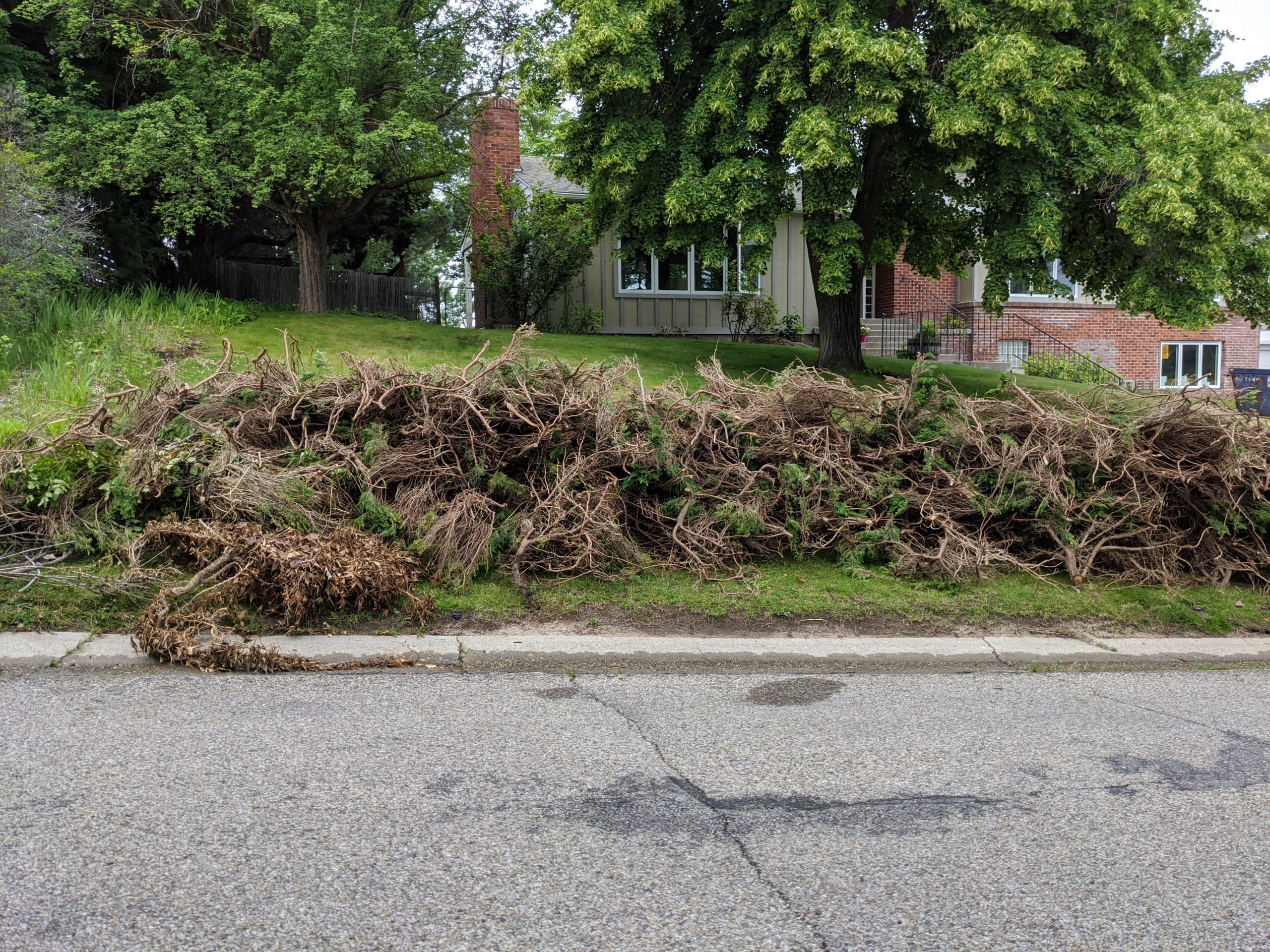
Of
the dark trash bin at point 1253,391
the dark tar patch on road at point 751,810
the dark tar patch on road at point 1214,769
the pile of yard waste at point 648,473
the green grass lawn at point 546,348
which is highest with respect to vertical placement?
the green grass lawn at point 546,348

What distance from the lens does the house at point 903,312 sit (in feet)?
77.9

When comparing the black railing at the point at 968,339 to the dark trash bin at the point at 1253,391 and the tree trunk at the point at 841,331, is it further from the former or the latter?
the tree trunk at the point at 841,331

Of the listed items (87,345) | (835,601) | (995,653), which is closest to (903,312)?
(87,345)

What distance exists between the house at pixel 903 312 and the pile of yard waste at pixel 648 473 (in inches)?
500

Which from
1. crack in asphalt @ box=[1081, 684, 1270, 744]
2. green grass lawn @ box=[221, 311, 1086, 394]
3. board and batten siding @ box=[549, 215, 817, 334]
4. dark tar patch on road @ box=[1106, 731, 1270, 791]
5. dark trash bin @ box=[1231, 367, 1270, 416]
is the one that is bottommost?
crack in asphalt @ box=[1081, 684, 1270, 744]

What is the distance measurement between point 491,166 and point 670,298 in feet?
17.8

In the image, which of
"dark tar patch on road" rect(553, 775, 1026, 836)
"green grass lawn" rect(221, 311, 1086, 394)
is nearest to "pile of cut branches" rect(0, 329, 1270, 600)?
"dark tar patch on road" rect(553, 775, 1026, 836)

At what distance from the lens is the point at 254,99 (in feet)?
57.7

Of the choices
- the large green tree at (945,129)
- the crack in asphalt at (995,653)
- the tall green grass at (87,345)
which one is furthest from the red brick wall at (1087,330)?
the crack in asphalt at (995,653)

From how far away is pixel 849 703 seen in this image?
5.31 meters

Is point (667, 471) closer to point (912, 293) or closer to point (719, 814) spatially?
point (719, 814)

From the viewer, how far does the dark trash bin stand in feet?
29.5

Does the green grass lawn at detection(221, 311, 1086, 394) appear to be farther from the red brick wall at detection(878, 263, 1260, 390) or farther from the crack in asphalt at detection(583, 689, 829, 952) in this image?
the crack in asphalt at detection(583, 689, 829, 952)

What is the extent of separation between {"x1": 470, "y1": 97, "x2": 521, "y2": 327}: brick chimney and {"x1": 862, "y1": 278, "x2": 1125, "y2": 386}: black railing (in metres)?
10.3
